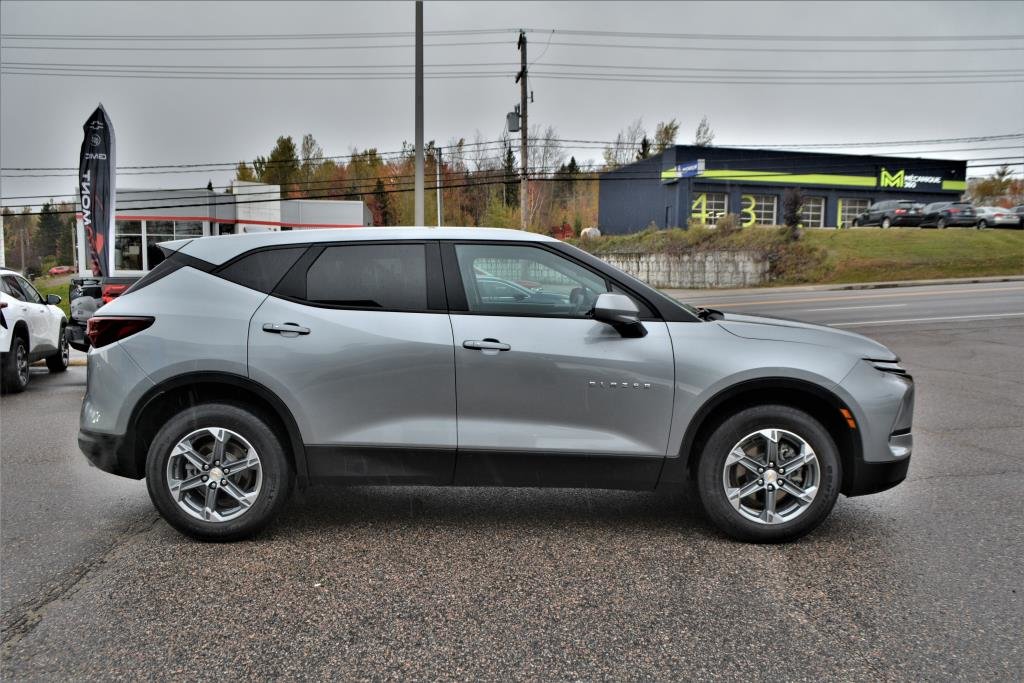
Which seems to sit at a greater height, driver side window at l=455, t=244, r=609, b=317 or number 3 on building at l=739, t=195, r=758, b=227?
number 3 on building at l=739, t=195, r=758, b=227

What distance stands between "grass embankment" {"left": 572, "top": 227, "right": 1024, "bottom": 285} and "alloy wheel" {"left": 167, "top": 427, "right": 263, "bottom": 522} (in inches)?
1166

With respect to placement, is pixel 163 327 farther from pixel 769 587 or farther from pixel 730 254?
pixel 730 254

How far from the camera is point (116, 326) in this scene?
13.6 ft

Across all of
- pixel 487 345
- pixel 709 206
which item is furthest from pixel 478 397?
pixel 709 206

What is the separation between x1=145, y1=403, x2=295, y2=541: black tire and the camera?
161 inches

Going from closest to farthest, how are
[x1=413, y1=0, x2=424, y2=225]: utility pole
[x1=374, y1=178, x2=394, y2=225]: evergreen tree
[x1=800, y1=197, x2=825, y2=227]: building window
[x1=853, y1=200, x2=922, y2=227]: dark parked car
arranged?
[x1=413, y1=0, x2=424, y2=225]: utility pole < [x1=853, y1=200, x2=922, y2=227]: dark parked car < [x1=800, y1=197, x2=825, y2=227]: building window < [x1=374, y1=178, x2=394, y2=225]: evergreen tree

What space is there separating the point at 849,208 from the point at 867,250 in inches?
663


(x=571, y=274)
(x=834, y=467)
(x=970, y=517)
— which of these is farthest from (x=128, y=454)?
(x=970, y=517)

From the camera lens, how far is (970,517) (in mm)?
4641

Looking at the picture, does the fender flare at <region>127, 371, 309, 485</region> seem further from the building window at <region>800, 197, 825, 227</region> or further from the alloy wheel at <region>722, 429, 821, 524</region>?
the building window at <region>800, 197, 825, 227</region>

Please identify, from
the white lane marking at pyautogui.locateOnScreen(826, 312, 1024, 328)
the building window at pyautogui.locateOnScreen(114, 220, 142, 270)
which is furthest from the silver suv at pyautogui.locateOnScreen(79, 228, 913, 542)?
the building window at pyautogui.locateOnScreen(114, 220, 142, 270)

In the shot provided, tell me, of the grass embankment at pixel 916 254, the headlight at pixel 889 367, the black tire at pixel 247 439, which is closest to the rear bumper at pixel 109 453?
the black tire at pixel 247 439

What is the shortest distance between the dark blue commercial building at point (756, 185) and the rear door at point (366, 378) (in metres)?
42.9

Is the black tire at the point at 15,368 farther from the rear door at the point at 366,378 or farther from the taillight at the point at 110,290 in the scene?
the rear door at the point at 366,378
